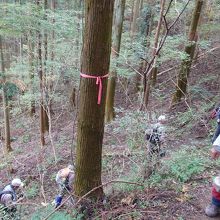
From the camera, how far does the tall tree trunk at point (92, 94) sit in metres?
3.67

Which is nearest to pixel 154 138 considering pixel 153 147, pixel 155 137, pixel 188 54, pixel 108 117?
pixel 155 137

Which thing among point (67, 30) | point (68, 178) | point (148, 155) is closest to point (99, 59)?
point (148, 155)

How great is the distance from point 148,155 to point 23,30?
7610 mm

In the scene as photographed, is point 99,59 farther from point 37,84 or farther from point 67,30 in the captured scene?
point 37,84

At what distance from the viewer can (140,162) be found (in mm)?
6699

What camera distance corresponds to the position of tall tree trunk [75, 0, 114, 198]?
3674mm

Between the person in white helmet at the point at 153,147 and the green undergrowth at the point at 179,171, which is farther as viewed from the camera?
the person in white helmet at the point at 153,147

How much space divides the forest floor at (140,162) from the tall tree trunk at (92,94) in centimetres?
58

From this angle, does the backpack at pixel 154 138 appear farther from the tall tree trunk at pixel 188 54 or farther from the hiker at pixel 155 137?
the tall tree trunk at pixel 188 54

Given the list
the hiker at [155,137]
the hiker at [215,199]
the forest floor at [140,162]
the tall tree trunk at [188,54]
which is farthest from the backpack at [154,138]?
the tall tree trunk at [188,54]

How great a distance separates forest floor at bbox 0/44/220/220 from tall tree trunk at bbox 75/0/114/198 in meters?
0.58

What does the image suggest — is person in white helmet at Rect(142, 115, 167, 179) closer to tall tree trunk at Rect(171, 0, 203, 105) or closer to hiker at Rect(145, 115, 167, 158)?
hiker at Rect(145, 115, 167, 158)

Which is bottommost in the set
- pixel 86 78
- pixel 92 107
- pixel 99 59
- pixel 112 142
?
pixel 112 142

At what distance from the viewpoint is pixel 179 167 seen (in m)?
5.93
